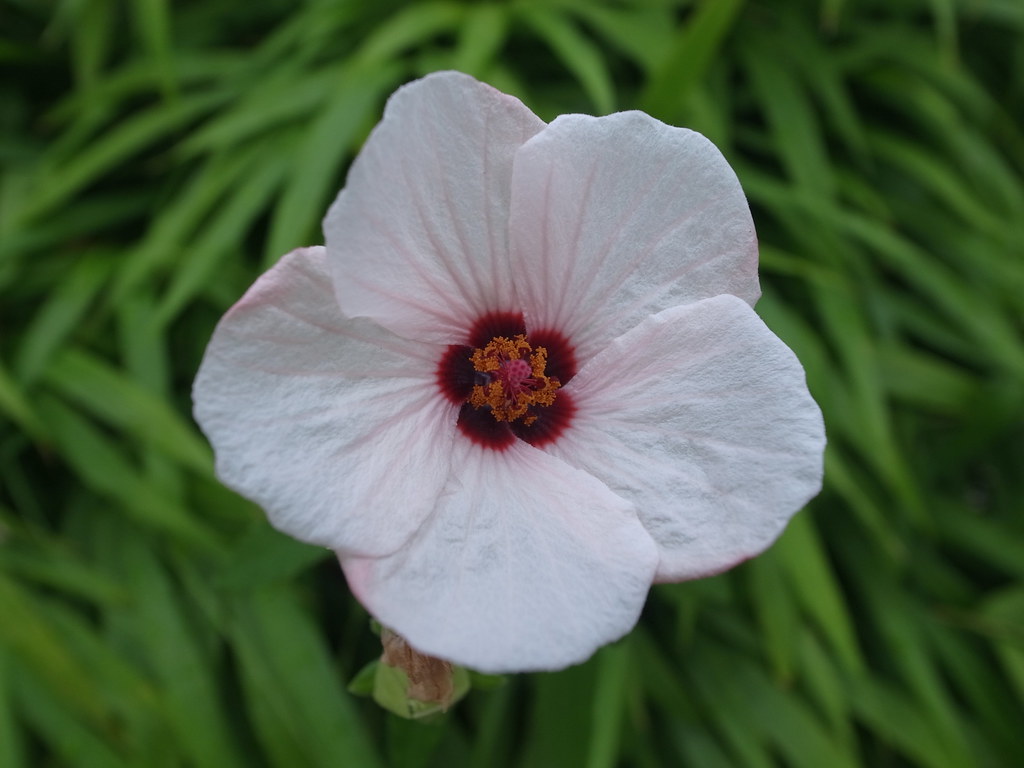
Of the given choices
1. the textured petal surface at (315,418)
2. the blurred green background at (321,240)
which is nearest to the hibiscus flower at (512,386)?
the textured petal surface at (315,418)

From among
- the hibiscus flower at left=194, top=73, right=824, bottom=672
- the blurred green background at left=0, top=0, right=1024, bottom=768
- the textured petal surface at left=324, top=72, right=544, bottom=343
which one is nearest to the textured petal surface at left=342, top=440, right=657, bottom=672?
the hibiscus flower at left=194, top=73, right=824, bottom=672

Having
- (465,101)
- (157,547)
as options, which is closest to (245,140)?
(157,547)

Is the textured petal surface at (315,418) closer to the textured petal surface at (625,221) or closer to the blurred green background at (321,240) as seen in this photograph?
the textured petal surface at (625,221)

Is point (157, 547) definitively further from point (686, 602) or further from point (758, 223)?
point (758, 223)

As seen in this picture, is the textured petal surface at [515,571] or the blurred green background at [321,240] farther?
the blurred green background at [321,240]

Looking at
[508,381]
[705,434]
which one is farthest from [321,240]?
[705,434]

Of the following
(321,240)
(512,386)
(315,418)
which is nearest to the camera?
(315,418)

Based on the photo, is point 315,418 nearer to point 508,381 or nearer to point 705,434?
Result: point 508,381
